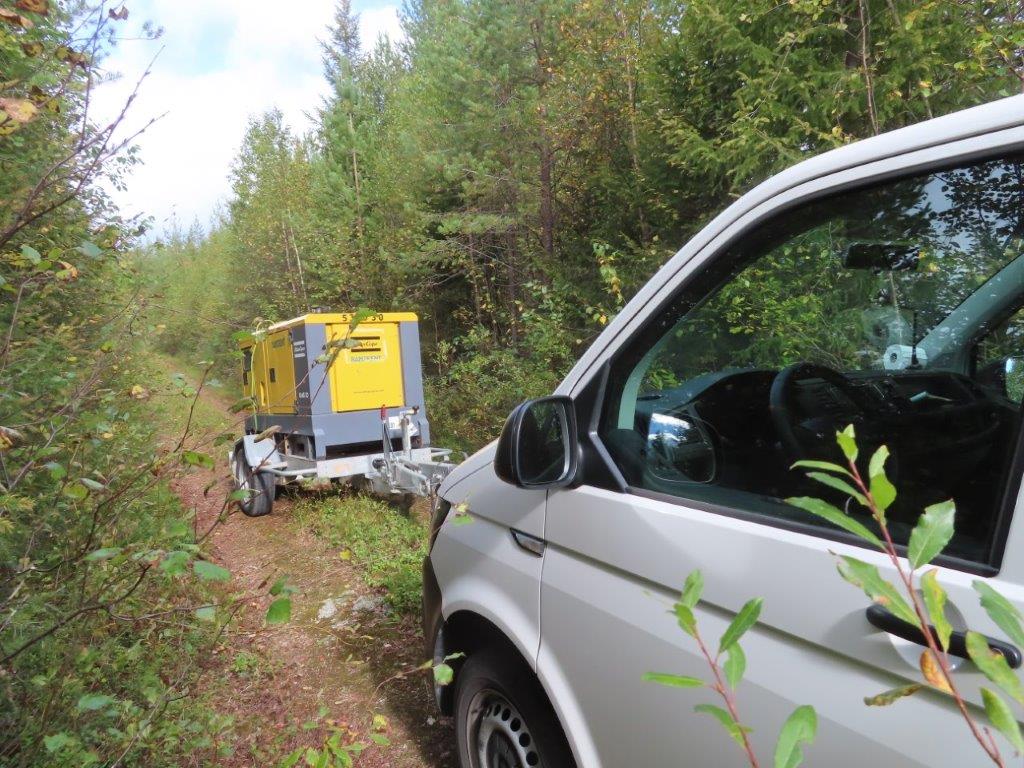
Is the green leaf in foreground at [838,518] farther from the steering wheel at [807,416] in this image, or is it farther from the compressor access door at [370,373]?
the compressor access door at [370,373]

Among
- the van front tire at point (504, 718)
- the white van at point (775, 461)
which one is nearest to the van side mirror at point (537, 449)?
the white van at point (775, 461)

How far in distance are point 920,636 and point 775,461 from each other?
54cm

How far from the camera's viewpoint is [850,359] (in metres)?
1.67

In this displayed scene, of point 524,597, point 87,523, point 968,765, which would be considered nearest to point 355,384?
point 87,523

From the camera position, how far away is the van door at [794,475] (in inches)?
43.3

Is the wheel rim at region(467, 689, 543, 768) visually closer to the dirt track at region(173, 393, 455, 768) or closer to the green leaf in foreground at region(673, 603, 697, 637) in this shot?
the dirt track at region(173, 393, 455, 768)

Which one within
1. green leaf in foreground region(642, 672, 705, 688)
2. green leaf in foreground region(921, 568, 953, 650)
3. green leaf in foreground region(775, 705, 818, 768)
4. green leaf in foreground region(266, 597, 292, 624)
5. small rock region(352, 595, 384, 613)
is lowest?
small rock region(352, 595, 384, 613)

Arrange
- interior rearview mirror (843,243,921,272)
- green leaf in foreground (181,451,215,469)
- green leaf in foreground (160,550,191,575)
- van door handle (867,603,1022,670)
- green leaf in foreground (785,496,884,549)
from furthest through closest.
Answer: green leaf in foreground (181,451,215,469)
green leaf in foreground (160,550,191,575)
interior rearview mirror (843,243,921,272)
van door handle (867,603,1022,670)
green leaf in foreground (785,496,884,549)

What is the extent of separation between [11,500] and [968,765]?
2.53m

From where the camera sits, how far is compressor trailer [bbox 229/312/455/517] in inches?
301

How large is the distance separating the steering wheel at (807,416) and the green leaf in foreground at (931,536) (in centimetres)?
66

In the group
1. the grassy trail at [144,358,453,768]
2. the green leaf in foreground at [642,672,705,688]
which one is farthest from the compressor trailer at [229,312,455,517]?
the green leaf in foreground at [642,672,705,688]

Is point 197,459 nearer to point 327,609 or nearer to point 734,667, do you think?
point 734,667

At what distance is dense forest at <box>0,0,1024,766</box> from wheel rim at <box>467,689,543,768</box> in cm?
97
